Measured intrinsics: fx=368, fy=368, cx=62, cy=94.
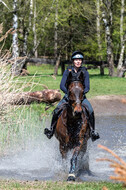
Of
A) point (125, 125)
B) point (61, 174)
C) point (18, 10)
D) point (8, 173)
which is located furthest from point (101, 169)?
point (18, 10)

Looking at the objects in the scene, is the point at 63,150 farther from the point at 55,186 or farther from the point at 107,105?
the point at 107,105

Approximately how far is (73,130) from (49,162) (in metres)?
1.92

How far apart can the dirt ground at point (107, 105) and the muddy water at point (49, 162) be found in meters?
4.00

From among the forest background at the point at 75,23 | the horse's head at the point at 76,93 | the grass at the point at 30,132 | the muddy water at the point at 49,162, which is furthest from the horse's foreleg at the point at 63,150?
the forest background at the point at 75,23

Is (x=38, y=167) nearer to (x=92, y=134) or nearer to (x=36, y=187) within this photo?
(x=92, y=134)

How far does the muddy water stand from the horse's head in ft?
5.05

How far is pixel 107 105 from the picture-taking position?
53.1 feet

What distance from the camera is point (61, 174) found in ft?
24.0

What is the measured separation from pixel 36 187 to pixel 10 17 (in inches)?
1208

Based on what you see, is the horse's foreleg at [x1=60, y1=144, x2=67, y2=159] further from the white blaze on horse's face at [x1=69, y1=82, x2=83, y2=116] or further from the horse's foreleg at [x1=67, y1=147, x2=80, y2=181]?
the white blaze on horse's face at [x1=69, y1=82, x2=83, y2=116]

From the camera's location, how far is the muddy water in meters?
7.11

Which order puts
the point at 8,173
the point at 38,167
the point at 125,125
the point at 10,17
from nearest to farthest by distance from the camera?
1. the point at 8,173
2. the point at 38,167
3. the point at 125,125
4. the point at 10,17

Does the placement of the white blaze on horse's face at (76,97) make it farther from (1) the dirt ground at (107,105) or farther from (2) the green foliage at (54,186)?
(1) the dirt ground at (107,105)

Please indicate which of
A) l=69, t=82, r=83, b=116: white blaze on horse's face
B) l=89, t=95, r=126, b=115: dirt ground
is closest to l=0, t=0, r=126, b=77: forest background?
l=89, t=95, r=126, b=115: dirt ground
